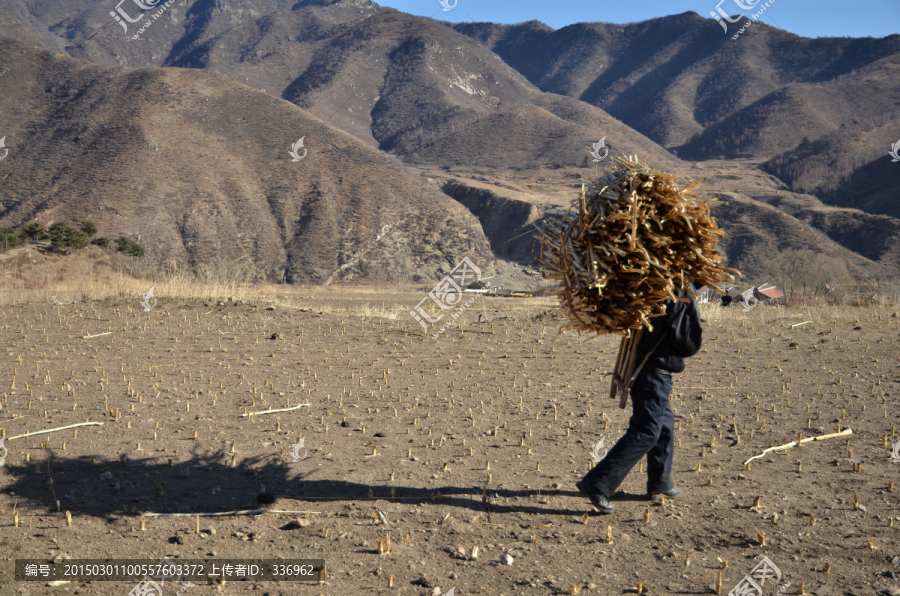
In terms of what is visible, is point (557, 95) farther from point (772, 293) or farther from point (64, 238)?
point (64, 238)

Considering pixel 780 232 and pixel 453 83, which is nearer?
pixel 780 232

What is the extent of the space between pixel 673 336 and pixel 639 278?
18.5 inches

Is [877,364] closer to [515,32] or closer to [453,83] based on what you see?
[453,83]

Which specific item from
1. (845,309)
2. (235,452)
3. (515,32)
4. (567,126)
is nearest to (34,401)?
(235,452)

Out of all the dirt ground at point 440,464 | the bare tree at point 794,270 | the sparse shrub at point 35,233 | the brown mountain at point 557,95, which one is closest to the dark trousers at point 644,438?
the dirt ground at point 440,464

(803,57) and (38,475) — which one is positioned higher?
(803,57)

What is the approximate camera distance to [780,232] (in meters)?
46.7

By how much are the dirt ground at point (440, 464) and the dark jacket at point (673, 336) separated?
98cm

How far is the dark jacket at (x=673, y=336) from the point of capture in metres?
3.69

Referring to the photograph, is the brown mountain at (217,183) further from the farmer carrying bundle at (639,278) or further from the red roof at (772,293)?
the farmer carrying bundle at (639,278)

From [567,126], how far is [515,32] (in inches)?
3779

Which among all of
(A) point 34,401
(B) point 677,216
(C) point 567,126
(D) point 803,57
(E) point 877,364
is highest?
(D) point 803,57

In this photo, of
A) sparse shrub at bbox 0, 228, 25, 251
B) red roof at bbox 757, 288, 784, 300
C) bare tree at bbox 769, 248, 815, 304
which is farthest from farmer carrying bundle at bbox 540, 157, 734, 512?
red roof at bbox 757, 288, 784, 300

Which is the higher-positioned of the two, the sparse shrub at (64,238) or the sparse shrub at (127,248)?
the sparse shrub at (64,238)
